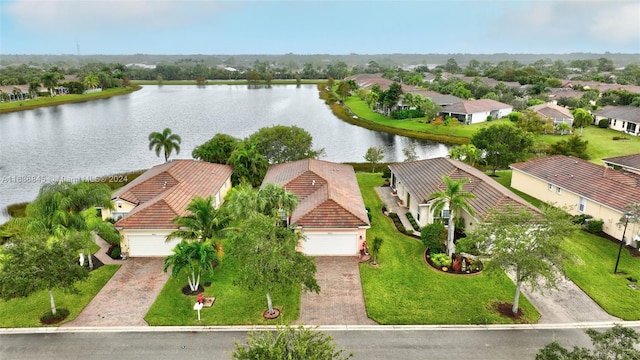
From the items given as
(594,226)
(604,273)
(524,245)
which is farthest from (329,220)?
(594,226)

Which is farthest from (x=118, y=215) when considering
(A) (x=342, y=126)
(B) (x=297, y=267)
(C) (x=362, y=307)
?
(A) (x=342, y=126)

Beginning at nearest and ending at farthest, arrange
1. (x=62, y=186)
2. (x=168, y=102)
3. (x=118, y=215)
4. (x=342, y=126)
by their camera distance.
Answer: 1. (x=62, y=186)
2. (x=118, y=215)
3. (x=342, y=126)
4. (x=168, y=102)

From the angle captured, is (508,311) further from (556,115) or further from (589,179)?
(556,115)

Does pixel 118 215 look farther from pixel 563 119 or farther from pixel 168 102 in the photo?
pixel 168 102

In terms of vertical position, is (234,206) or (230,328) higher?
(234,206)

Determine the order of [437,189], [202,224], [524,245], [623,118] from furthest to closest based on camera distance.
→ [623,118] < [437,189] < [202,224] < [524,245]
